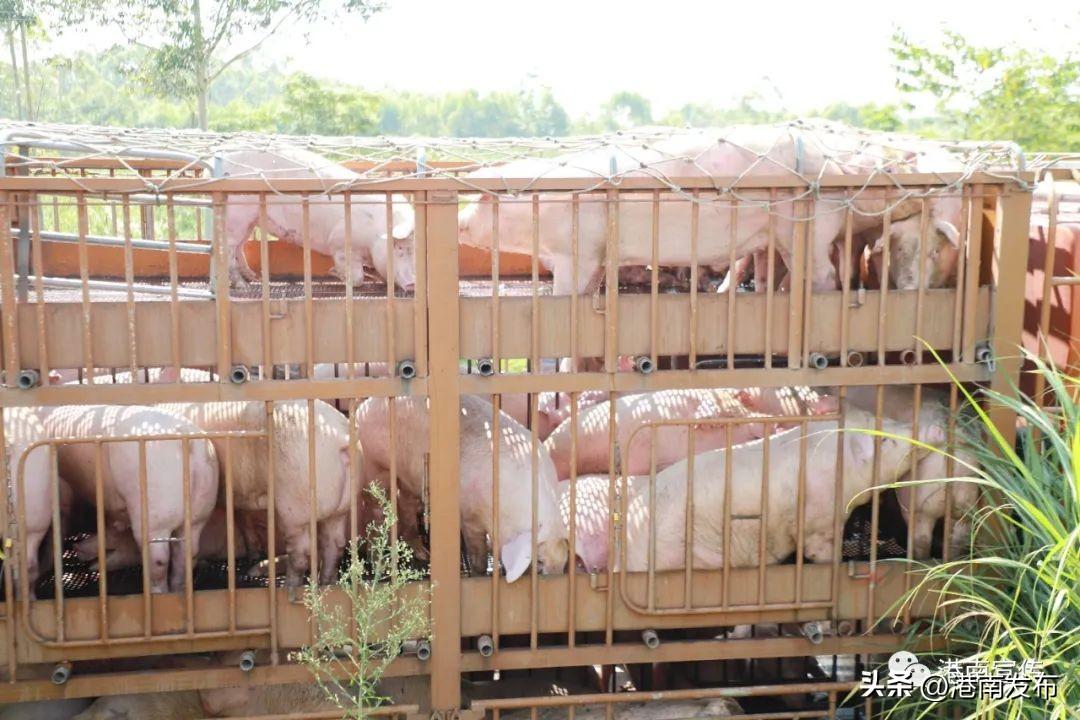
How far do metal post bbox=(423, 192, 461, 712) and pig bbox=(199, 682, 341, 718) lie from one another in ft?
2.13

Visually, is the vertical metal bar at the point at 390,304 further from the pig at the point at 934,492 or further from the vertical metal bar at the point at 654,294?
the pig at the point at 934,492

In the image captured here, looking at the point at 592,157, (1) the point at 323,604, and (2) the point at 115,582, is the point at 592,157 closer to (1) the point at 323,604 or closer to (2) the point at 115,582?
(1) the point at 323,604

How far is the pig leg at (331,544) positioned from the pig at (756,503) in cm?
99

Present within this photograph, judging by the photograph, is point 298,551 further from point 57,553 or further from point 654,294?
point 654,294

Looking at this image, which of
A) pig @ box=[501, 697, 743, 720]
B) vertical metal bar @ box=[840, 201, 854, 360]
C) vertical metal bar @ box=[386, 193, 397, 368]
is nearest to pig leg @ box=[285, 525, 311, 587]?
vertical metal bar @ box=[386, 193, 397, 368]

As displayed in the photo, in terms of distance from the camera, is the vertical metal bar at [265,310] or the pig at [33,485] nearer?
the vertical metal bar at [265,310]

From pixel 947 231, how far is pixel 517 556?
217cm

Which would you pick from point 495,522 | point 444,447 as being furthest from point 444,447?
point 495,522

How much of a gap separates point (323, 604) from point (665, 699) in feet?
4.65

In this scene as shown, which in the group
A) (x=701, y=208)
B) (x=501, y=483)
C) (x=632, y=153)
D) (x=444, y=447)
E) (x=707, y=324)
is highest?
(x=632, y=153)

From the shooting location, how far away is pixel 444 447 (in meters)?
4.27

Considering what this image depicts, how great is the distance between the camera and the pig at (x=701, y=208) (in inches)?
180

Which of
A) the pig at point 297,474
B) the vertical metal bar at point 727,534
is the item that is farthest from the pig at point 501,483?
the vertical metal bar at point 727,534

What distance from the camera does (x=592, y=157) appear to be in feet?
15.3
